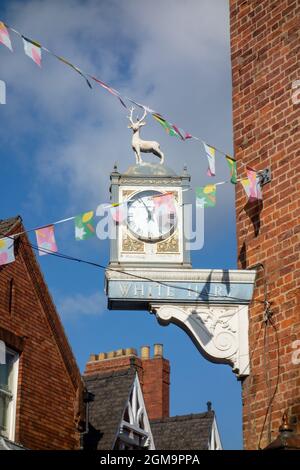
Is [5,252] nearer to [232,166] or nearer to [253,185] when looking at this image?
[232,166]

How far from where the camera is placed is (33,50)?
11.4 meters

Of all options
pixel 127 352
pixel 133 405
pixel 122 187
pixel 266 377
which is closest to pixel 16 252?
pixel 133 405

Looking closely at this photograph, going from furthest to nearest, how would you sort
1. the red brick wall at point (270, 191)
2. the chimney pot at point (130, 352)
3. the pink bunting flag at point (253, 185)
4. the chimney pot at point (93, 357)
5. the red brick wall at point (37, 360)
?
the chimney pot at point (93, 357) < the chimney pot at point (130, 352) < the red brick wall at point (37, 360) < the pink bunting flag at point (253, 185) < the red brick wall at point (270, 191)

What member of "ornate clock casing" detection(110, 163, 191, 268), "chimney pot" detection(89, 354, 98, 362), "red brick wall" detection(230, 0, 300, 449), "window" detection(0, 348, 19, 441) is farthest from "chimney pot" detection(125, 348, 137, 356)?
"ornate clock casing" detection(110, 163, 191, 268)

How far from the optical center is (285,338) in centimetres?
1058

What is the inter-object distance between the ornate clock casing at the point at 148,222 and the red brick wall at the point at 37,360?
6465 millimetres

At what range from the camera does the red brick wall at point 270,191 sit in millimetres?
10578

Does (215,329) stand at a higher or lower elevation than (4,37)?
lower

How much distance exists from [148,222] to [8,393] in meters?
6.99

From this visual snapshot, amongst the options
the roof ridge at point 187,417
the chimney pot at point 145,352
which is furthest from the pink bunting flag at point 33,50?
Result: the chimney pot at point 145,352

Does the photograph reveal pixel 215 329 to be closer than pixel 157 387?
Yes

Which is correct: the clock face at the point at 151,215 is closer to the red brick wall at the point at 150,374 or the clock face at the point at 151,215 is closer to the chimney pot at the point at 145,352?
the red brick wall at the point at 150,374

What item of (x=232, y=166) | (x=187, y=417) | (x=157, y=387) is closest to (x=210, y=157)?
(x=232, y=166)

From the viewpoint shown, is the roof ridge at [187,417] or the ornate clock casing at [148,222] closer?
the ornate clock casing at [148,222]
